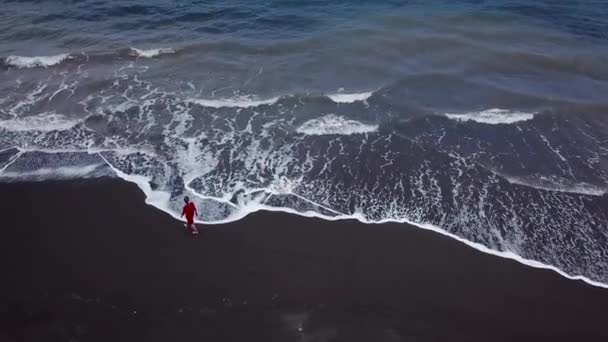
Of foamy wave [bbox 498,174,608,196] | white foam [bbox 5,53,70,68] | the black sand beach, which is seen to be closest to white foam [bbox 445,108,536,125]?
foamy wave [bbox 498,174,608,196]

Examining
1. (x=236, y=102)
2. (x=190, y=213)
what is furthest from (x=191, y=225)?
(x=236, y=102)

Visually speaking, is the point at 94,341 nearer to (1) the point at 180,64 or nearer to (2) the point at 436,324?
(2) the point at 436,324

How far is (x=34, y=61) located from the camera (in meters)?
18.7

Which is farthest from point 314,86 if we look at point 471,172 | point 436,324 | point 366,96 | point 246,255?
point 436,324

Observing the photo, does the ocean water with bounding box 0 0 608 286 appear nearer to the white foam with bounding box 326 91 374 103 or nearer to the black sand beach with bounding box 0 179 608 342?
the white foam with bounding box 326 91 374 103

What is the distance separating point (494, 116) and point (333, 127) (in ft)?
19.3

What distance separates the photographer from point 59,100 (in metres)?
15.9

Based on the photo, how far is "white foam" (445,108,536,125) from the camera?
49.0ft

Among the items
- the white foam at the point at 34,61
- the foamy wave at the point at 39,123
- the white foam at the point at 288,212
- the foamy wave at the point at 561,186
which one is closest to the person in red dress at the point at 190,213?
the white foam at the point at 288,212

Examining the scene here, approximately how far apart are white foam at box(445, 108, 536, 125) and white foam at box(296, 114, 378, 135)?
3.29m

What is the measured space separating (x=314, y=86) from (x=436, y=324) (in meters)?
11.3

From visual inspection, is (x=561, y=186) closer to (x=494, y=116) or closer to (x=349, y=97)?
(x=494, y=116)

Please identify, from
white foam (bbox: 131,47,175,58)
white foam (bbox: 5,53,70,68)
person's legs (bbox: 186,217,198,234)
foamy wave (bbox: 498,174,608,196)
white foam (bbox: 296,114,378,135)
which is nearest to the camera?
person's legs (bbox: 186,217,198,234)

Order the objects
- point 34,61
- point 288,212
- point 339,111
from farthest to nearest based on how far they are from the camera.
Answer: point 34,61, point 339,111, point 288,212
